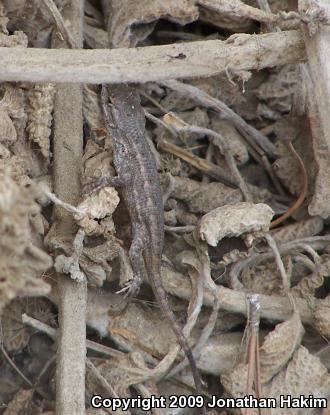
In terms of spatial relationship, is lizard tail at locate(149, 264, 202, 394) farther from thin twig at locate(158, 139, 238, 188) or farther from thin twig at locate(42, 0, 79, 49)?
thin twig at locate(42, 0, 79, 49)

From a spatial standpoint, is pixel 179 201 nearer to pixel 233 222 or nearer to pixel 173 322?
pixel 233 222

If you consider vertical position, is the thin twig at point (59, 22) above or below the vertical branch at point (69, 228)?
above

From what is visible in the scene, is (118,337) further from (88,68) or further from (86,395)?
(88,68)

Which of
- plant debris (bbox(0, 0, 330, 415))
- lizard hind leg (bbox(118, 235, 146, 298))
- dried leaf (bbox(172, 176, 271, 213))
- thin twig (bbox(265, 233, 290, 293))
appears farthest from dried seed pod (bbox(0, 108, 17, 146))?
thin twig (bbox(265, 233, 290, 293))

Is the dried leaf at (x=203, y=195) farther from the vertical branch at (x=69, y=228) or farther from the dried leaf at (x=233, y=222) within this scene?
the vertical branch at (x=69, y=228)

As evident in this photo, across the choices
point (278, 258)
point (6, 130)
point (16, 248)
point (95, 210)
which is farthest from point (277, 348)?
point (6, 130)

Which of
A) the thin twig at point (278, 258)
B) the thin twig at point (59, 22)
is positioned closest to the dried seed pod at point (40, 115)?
the thin twig at point (59, 22)
